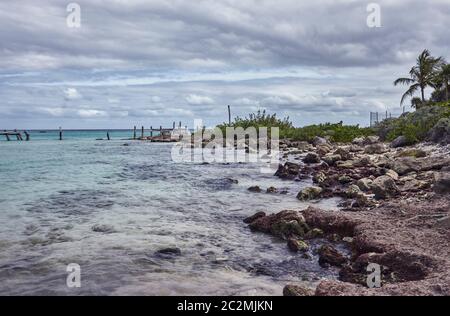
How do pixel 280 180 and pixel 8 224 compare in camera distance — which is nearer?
pixel 8 224

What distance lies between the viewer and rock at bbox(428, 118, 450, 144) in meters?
20.7

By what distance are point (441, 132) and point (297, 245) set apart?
678 inches

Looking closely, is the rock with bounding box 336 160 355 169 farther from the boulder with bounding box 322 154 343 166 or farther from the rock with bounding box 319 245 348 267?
the rock with bounding box 319 245 348 267

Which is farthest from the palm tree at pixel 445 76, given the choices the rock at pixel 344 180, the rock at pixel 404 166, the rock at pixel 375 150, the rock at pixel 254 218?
the rock at pixel 254 218

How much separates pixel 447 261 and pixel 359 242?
1767 mm

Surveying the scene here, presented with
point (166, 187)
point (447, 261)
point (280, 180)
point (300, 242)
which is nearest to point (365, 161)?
point (280, 180)

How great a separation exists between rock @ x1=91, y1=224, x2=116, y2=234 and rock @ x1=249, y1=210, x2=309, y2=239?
3.15 metres

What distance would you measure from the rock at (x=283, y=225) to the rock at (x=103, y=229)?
315 centimetres

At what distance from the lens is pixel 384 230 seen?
8008 millimetres

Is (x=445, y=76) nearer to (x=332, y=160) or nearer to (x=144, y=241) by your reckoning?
(x=332, y=160)

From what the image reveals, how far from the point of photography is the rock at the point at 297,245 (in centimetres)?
788

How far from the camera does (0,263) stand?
7.31 meters

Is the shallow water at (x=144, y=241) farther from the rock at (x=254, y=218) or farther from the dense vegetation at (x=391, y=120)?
the dense vegetation at (x=391, y=120)

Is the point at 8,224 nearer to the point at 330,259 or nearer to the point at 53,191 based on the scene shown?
the point at 53,191
